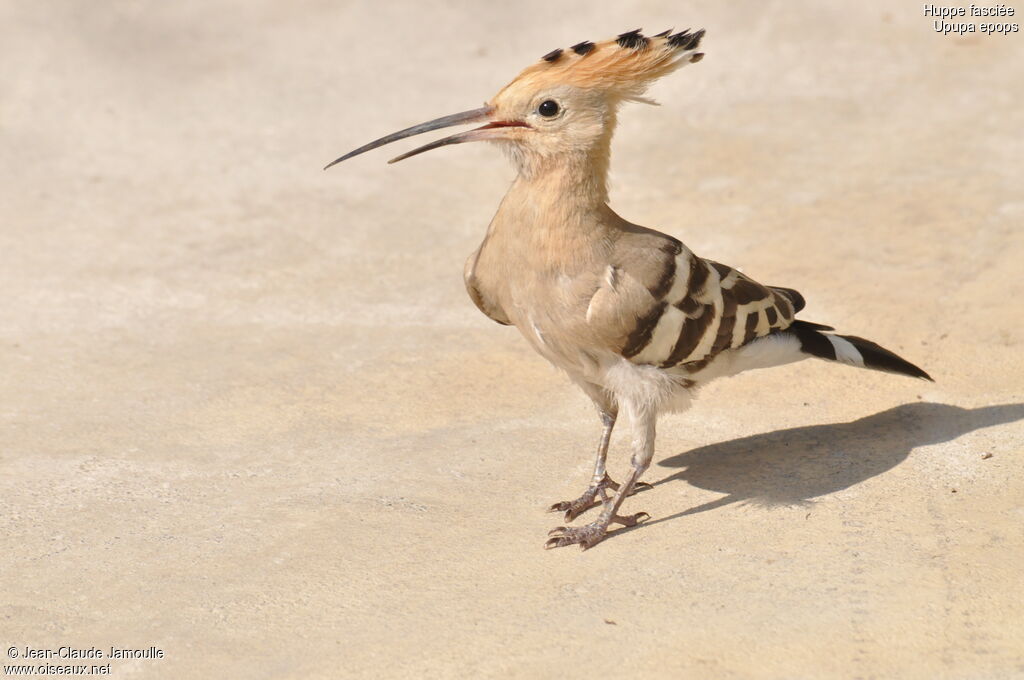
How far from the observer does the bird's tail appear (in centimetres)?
522

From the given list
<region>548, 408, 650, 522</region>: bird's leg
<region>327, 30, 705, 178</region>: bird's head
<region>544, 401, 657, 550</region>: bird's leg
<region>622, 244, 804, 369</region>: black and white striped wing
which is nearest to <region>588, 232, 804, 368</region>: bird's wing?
<region>622, 244, 804, 369</region>: black and white striped wing

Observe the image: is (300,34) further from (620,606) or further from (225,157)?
(620,606)

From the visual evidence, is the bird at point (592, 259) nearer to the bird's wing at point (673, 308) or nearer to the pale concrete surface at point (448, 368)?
the bird's wing at point (673, 308)

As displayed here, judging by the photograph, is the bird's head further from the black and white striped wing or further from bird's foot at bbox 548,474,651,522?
bird's foot at bbox 548,474,651,522

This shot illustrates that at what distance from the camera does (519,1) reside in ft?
37.3

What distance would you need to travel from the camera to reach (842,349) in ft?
17.3

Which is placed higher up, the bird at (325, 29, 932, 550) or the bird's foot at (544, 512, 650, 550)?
the bird at (325, 29, 932, 550)

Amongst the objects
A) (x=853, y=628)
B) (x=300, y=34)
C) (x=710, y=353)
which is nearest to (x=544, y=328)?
(x=710, y=353)

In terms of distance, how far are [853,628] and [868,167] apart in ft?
17.4

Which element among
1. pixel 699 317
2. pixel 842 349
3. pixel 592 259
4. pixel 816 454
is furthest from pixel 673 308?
pixel 816 454

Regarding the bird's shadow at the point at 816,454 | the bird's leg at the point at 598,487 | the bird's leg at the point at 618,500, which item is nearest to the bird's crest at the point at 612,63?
the bird's leg at the point at 618,500

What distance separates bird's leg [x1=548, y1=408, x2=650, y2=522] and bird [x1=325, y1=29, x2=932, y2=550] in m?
0.21

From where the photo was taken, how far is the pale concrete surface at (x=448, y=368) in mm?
4203

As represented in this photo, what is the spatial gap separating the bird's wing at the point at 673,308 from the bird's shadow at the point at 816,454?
619 mm
